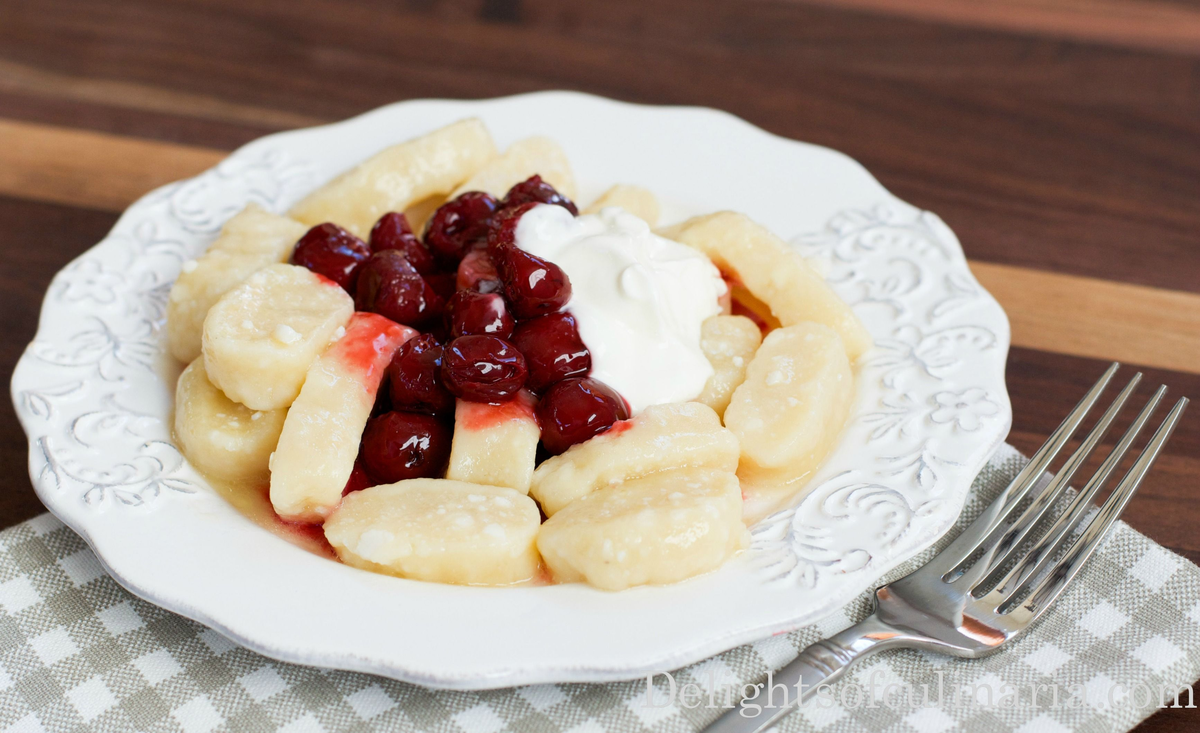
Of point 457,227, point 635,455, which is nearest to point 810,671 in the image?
point 635,455

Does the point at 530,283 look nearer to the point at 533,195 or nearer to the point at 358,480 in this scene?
the point at 533,195

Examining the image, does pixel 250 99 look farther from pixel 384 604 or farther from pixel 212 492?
pixel 384 604

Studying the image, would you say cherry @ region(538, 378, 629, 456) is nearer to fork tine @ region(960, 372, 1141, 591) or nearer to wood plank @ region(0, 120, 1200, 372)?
fork tine @ region(960, 372, 1141, 591)

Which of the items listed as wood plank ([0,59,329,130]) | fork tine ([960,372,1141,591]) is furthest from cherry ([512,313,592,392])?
wood plank ([0,59,329,130])

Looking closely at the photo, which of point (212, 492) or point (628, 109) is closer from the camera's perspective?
point (212, 492)

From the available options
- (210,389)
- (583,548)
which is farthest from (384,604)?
(210,389)

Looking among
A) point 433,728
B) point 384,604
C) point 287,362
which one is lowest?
point 433,728
